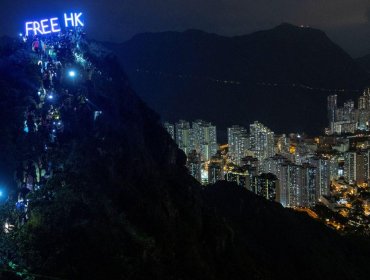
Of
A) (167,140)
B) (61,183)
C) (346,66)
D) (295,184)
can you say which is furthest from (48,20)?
(346,66)

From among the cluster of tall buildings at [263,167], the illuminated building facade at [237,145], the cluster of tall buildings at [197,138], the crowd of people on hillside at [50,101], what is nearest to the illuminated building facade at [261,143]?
the cluster of tall buildings at [263,167]

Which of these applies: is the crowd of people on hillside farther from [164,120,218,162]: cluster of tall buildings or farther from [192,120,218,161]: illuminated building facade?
[164,120,218,162]: cluster of tall buildings

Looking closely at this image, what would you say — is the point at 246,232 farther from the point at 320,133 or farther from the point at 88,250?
the point at 320,133

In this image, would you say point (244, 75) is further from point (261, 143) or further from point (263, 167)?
point (263, 167)

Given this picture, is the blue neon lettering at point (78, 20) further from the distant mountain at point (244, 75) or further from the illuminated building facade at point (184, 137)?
the distant mountain at point (244, 75)

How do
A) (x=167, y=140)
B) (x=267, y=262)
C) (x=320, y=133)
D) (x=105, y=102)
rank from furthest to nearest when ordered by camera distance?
(x=320, y=133), (x=267, y=262), (x=167, y=140), (x=105, y=102)

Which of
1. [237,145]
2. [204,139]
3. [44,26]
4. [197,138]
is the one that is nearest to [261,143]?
[237,145]
